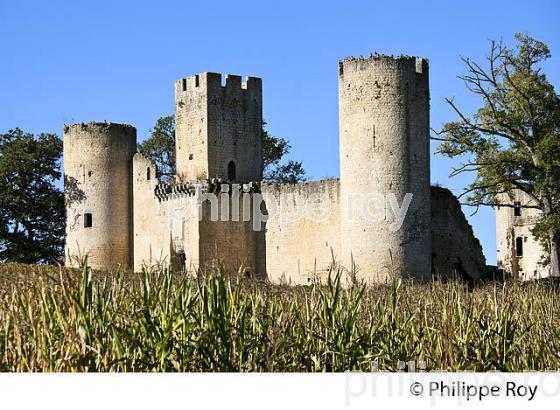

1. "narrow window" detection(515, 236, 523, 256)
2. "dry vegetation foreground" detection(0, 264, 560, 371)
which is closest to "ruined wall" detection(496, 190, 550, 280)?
"narrow window" detection(515, 236, 523, 256)

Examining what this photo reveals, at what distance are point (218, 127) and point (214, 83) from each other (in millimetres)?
1150

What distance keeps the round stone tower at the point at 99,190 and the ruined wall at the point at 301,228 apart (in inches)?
196

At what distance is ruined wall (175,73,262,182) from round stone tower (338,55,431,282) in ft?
20.7

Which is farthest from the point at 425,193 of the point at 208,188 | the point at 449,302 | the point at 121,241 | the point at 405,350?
the point at 405,350

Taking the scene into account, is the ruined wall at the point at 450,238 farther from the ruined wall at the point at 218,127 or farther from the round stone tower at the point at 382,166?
the ruined wall at the point at 218,127

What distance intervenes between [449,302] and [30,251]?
2440cm

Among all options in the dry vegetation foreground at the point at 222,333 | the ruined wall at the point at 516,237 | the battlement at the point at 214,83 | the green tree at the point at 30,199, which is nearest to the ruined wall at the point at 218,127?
the battlement at the point at 214,83

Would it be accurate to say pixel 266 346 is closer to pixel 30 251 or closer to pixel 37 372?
pixel 37 372

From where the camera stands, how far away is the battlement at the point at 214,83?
109ft

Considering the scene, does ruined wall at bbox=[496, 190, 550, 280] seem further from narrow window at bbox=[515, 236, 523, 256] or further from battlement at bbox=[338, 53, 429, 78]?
battlement at bbox=[338, 53, 429, 78]

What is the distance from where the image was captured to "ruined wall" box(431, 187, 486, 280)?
97.6 feet

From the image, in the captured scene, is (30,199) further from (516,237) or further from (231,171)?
(516,237)

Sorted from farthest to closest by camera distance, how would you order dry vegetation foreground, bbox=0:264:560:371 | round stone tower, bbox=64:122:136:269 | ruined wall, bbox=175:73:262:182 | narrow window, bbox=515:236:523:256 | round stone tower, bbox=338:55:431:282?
1. narrow window, bbox=515:236:523:256
2. round stone tower, bbox=64:122:136:269
3. ruined wall, bbox=175:73:262:182
4. round stone tower, bbox=338:55:431:282
5. dry vegetation foreground, bbox=0:264:560:371

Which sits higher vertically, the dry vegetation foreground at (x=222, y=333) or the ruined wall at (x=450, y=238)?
the ruined wall at (x=450, y=238)
